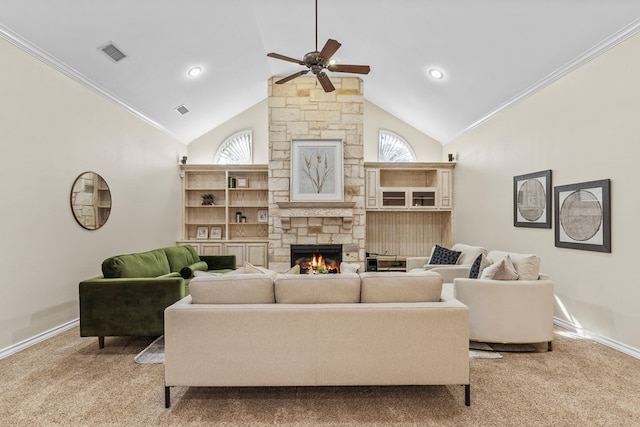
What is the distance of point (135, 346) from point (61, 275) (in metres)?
1.24

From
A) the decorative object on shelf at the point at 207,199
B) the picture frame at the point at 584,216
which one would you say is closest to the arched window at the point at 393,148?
the decorative object on shelf at the point at 207,199

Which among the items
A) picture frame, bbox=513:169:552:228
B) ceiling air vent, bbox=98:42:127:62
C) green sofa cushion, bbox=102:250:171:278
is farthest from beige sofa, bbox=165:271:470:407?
ceiling air vent, bbox=98:42:127:62

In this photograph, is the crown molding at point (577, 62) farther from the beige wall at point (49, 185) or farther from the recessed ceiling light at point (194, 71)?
the beige wall at point (49, 185)

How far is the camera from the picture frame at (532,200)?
4309mm

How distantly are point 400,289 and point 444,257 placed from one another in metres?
3.02

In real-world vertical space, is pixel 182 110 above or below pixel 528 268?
above

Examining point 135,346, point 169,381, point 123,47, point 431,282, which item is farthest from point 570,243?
point 123,47

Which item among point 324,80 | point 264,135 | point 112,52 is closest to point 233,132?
point 264,135

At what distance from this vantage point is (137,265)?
393 centimetres

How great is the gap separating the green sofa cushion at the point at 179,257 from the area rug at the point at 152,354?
60.1 inches

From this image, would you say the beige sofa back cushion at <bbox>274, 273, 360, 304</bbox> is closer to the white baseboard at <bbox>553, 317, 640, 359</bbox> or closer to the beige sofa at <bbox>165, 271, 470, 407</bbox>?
the beige sofa at <bbox>165, 271, 470, 407</bbox>

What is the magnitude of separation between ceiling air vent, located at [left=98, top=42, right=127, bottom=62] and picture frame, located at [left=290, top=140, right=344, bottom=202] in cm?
304

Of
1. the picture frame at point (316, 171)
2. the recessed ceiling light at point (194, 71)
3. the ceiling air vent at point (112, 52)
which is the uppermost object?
the recessed ceiling light at point (194, 71)

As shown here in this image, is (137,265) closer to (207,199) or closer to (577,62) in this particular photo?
(207,199)
